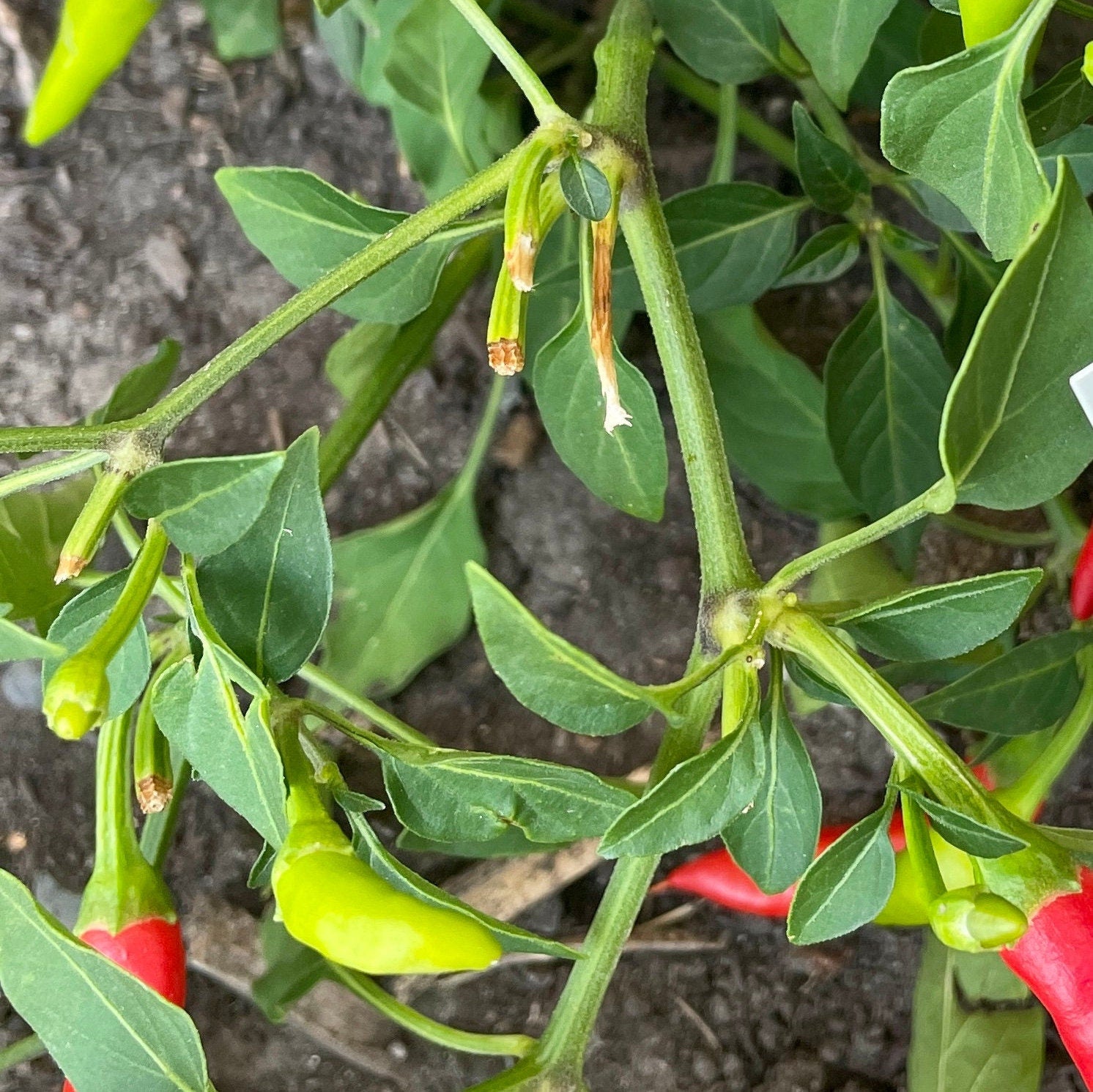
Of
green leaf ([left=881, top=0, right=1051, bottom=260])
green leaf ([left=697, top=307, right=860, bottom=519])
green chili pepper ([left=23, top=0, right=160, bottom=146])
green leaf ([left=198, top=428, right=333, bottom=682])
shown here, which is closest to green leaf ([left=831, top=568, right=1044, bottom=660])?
green leaf ([left=881, top=0, right=1051, bottom=260])

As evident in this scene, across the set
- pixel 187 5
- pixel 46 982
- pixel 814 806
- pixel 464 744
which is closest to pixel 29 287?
pixel 187 5

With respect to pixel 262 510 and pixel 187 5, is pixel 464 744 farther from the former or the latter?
pixel 187 5

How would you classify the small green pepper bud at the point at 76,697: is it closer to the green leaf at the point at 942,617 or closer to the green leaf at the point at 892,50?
the green leaf at the point at 942,617

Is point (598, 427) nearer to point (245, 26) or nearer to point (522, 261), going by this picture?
point (522, 261)

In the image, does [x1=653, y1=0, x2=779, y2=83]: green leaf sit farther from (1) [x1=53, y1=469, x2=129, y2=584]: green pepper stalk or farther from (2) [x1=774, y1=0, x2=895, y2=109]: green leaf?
(1) [x1=53, y1=469, x2=129, y2=584]: green pepper stalk

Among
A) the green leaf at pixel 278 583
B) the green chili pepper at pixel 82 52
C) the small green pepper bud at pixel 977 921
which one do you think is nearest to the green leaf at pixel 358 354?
the green chili pepper at pixel 82 52

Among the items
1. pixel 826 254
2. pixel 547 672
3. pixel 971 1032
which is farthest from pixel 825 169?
pixel 971 1032
